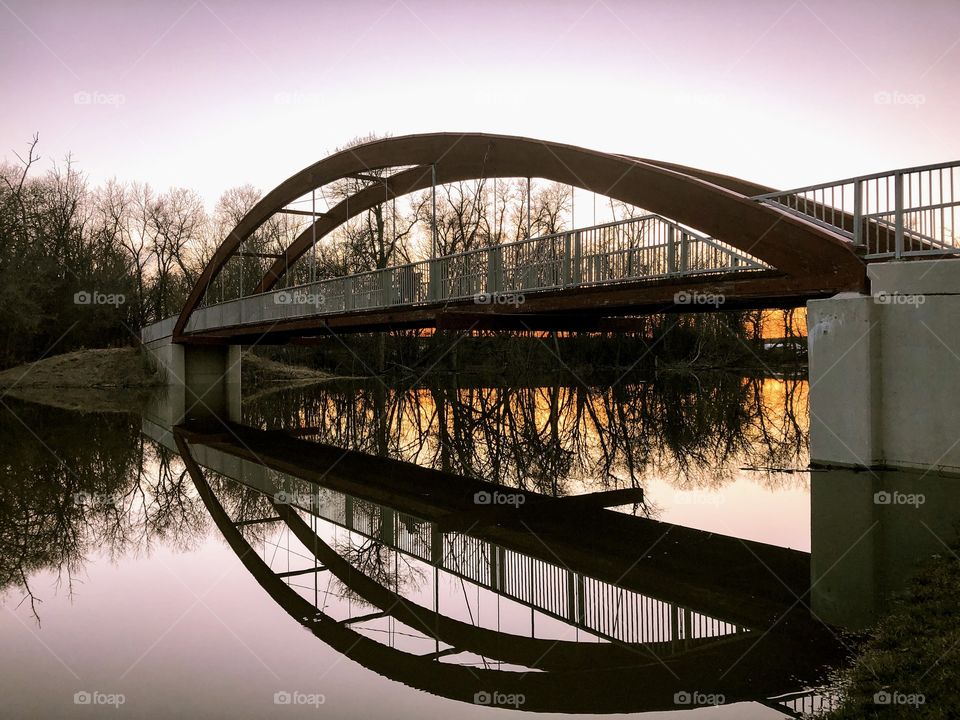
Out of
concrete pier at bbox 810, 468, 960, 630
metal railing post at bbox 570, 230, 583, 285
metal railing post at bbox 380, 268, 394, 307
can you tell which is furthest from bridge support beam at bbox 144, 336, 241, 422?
concrete pier at bbox 810, 468, 960, 630

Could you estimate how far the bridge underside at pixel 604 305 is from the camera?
12.1 metres

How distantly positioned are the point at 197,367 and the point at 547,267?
26.0 m

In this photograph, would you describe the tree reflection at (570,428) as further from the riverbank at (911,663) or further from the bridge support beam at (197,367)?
the riverbank at (911,663)

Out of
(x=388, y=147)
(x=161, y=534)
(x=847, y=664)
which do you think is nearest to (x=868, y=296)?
(x=847, y=664)

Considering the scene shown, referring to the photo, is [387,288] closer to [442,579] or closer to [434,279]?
[434,279]

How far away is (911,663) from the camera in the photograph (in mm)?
4211

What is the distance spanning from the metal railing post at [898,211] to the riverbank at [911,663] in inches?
252

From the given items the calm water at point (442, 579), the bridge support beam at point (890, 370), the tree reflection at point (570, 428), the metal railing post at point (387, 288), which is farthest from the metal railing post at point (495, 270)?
the bridge support beam at point (890, 370)

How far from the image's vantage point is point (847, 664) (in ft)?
14.7

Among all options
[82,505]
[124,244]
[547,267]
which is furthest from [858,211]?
[124,244]

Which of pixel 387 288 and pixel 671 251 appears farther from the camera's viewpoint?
pixel 387 288

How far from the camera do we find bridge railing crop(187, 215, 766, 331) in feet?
A: 43.7

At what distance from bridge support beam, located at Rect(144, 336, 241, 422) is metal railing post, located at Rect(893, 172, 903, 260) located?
2782 cm

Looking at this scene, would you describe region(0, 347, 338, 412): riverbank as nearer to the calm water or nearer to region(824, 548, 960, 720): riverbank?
the calm water
